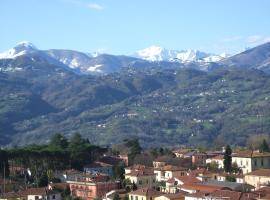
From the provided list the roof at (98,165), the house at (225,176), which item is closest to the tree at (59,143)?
the roof at (98,165)

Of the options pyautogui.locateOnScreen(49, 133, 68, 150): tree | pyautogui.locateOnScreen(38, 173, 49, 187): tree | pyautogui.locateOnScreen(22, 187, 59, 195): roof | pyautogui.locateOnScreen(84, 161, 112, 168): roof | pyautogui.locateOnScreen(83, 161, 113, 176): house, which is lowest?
pyautogui.locateOnScreen(22, 187, 59, 195): roof

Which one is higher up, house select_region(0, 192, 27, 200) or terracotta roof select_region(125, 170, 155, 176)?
terracotta roof select_region(125, 170, 155, 176)

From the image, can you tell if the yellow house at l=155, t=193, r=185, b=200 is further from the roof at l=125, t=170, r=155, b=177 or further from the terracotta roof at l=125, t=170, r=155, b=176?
the terracotta roof at l=125, t=170, r=155, b=176

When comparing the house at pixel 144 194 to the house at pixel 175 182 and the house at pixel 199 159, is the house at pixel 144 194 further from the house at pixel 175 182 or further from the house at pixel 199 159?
the house at pixel 199 159

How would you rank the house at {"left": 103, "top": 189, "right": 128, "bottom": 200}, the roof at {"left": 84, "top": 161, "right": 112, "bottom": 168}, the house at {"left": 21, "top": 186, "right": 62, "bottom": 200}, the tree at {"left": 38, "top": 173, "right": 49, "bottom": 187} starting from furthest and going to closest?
the roof at {"left": 84, "top": 161, "right": 112, "bottom": 168}
the tree at {"left": 38, "top": 173, "right": 49, "bottom": 187}
the house at {"left": 103, "top": 189, "right": 128, "bottom": 200}
the house at {"left": 21, "top": 186, "right": 62, "bottom": 200}

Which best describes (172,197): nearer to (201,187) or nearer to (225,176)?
(201,187)

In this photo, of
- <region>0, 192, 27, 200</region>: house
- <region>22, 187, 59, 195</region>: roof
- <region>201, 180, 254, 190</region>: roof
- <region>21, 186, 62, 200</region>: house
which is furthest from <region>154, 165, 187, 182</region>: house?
<region>0, 192, 27, 200</region>: house

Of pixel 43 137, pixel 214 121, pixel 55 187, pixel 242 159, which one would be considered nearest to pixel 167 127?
pixel 214 121

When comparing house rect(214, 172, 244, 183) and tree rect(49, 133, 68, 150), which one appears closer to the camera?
house rect(214, 172, 244, 183)
